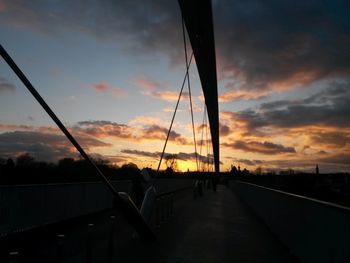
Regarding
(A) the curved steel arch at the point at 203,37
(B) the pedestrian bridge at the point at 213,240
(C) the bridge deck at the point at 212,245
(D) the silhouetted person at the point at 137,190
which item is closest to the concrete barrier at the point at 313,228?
(B) the pedestrian bridge at the point at 213,240

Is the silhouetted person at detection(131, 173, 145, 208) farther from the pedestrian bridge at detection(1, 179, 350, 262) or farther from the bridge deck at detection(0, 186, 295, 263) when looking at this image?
the bridge deck at detection(0, 186, 295, 263)

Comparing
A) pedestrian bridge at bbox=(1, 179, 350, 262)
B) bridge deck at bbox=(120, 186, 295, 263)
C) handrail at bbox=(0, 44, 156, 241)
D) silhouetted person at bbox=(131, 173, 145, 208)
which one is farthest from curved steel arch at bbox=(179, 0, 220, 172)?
handrail at bbox=(0, 44, 156, 241)

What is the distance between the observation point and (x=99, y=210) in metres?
19.5

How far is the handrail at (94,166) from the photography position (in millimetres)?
7770

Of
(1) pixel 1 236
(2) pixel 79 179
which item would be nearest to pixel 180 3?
(1) pixel 1 236

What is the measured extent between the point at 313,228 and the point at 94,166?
181 inches

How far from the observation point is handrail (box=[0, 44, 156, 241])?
7.77 m

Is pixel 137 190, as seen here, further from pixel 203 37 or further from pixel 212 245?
pixel 212 245

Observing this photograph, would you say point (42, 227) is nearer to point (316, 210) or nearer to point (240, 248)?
point (240, 248)

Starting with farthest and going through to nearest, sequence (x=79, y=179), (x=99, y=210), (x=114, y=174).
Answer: (x=114, y=174)
(x=79, y=179)
(x=99, y=210)

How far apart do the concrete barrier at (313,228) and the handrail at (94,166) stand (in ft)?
10.8

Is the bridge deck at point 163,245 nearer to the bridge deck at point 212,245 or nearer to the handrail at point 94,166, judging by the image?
the bridge deck at point 212,245

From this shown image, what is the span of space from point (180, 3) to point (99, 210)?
8.79 m

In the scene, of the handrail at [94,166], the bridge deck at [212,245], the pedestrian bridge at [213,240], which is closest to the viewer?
the pedestrian bridge at [213,240]
